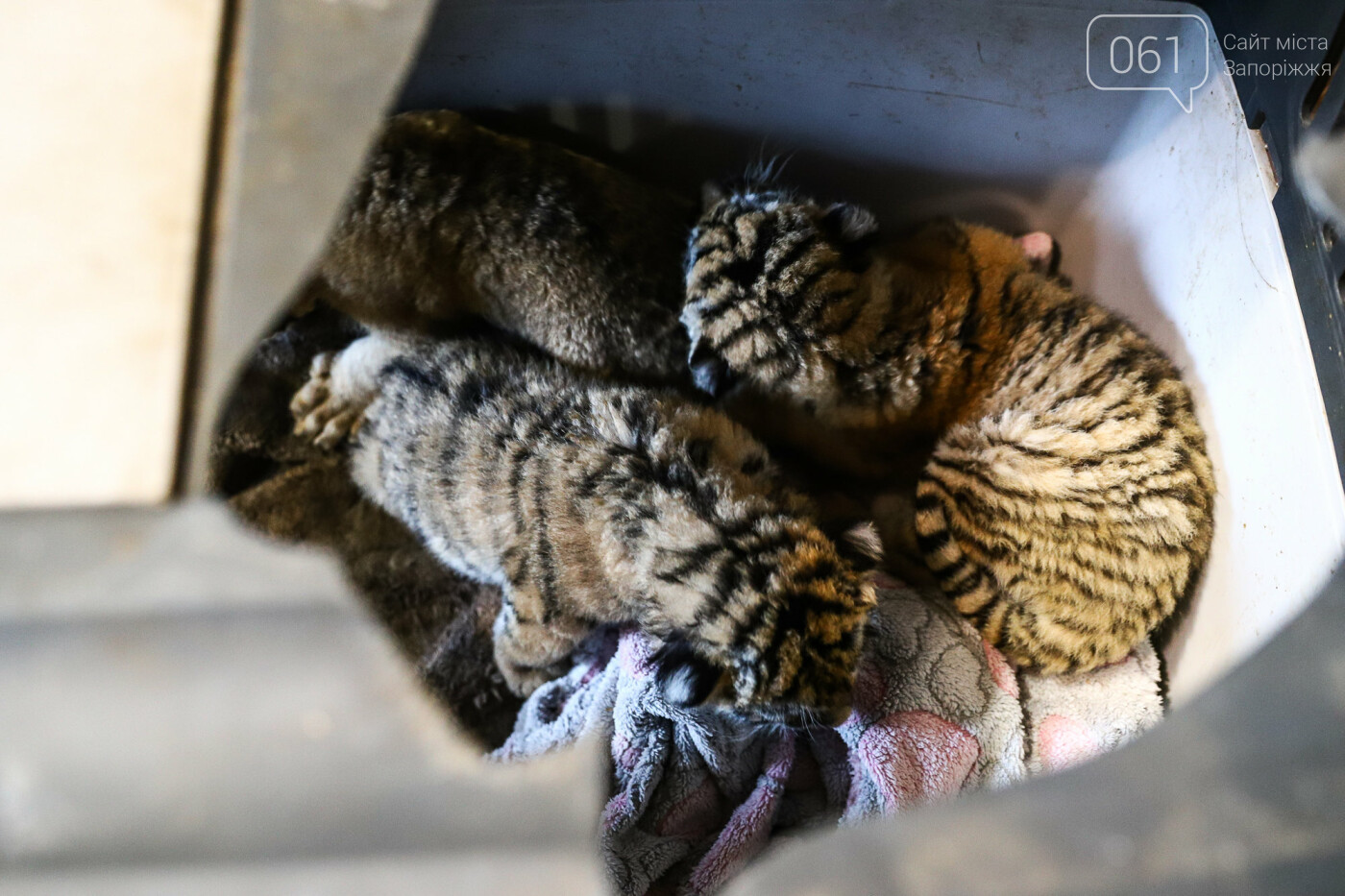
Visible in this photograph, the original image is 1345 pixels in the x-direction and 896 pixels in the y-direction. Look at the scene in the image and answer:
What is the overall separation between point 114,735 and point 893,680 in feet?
Answer: 6.46

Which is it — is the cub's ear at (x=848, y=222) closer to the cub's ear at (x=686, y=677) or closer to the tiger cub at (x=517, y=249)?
the tiger cub at (x=517, y=249)

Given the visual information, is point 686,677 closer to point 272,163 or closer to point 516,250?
point 516,250

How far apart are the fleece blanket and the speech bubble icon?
5.73 feet

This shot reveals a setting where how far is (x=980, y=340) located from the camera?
8.58 ft

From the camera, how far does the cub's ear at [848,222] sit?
250 centimetres

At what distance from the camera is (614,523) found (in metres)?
2.26

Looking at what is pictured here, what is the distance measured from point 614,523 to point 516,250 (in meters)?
0.95

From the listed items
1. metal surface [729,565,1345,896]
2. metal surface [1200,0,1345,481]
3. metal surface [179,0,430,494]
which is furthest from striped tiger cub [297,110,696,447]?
metal surface [729,565,1345,896]

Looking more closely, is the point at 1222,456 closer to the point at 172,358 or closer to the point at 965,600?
the point at 965,600

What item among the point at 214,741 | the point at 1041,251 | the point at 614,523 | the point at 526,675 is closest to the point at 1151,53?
the point at 1041,251

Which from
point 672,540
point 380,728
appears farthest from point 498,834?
point 672,540

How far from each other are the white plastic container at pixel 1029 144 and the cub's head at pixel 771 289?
0.47 meters

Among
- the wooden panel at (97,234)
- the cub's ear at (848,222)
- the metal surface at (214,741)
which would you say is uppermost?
the cub's ear at (848,222)

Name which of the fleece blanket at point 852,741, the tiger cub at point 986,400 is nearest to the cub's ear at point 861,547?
the fleece blanket at point 852,741
